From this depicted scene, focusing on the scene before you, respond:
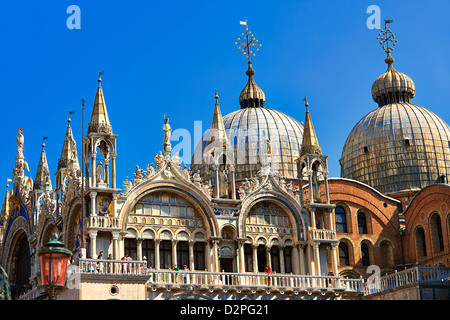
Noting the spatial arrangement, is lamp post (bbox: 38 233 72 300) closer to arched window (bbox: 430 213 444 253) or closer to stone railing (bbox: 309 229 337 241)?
stone railing (bbox: 309 229 337 241)

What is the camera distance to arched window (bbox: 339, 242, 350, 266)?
163 feet

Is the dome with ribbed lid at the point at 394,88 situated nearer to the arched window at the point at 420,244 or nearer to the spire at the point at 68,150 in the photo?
the arched window at the point at 420,244

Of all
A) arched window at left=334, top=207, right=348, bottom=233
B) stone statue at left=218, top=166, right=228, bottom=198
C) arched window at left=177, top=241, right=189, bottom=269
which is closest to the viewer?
arched window at left=177, top=241, right=189, bottom=269

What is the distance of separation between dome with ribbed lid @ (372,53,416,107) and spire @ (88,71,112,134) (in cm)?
2958

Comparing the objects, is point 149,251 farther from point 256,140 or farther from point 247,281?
point 256,140

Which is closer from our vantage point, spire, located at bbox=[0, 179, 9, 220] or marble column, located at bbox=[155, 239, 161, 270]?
marble column, located at bbox=[155, 239, 161, 270]

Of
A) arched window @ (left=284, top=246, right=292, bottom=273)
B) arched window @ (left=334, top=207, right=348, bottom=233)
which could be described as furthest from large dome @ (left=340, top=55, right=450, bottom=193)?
arched window @ (left=284, top=246, right=292, bottom=273)

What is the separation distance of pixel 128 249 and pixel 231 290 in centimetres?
501

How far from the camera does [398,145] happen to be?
60.8 m
